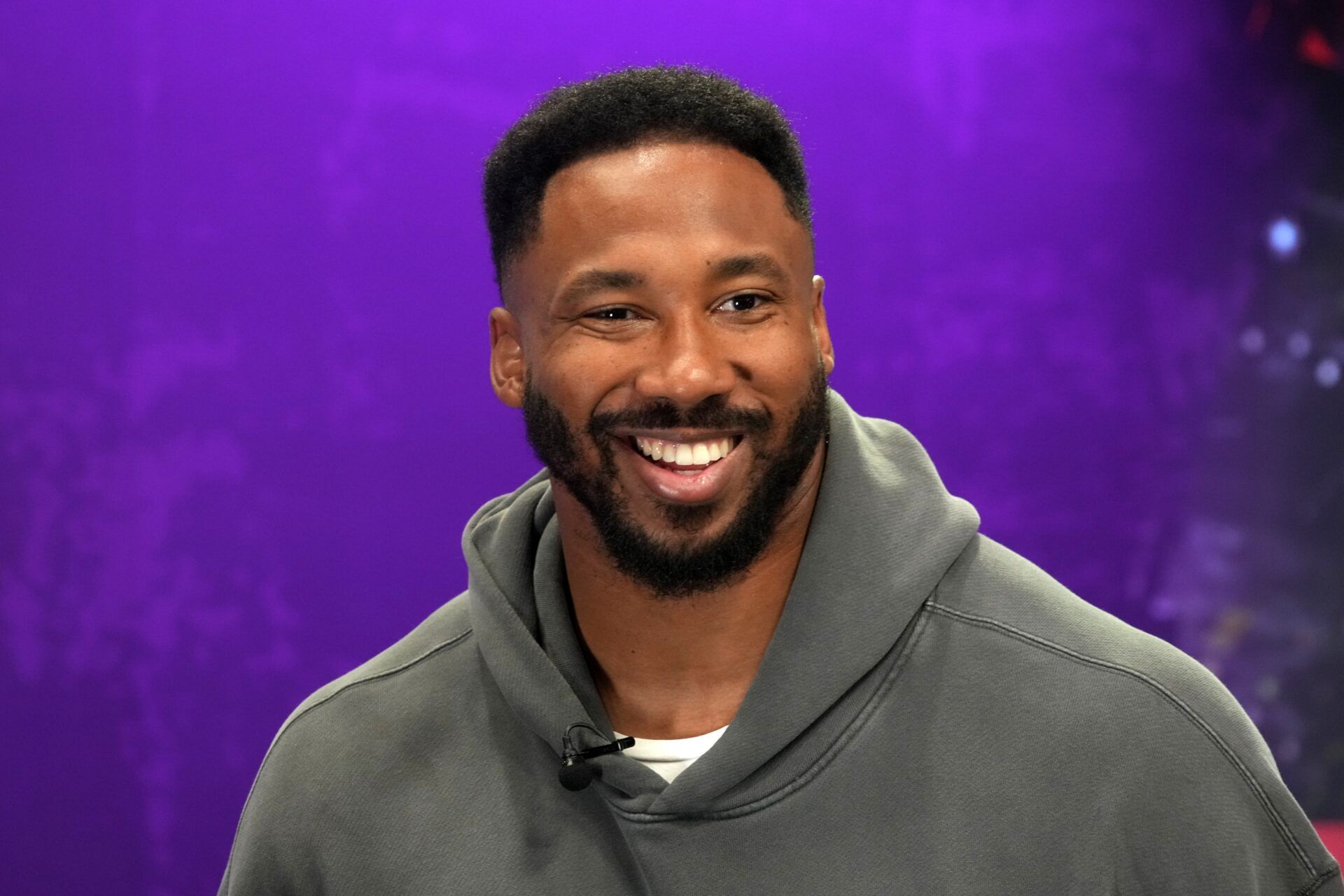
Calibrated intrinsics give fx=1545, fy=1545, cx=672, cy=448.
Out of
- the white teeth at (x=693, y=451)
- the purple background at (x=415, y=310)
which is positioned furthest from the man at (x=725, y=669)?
the purple background at (x=415, y=310)

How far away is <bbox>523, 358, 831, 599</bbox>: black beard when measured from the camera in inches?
57.1

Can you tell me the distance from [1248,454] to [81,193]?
1.82 m

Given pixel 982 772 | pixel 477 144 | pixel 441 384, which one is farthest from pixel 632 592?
pixel 477 144

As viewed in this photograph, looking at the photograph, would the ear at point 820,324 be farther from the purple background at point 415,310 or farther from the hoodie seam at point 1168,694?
the purple background at point 415,310

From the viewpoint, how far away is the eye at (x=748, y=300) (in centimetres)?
146

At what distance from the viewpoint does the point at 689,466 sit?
145 centimetres

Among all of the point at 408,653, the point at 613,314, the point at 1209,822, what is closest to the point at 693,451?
the point at 613,314

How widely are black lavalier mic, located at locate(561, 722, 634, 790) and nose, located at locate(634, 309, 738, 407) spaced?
33 centimetres

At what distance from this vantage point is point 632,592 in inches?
61.0

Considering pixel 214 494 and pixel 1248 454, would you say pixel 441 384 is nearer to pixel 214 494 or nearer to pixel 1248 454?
pixel 214 494

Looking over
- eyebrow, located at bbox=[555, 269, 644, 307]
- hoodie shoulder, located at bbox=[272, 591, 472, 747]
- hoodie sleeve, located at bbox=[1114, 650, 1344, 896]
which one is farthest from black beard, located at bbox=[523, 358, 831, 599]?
hoodie sleeve, located at bbox=[1114, 650, 1344, 896]

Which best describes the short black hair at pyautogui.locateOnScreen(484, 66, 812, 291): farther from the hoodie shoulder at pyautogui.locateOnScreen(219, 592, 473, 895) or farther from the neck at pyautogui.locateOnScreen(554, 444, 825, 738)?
the hoodie shoulder at pyautogui.locateOnScreen(219, 592, 473, 895)

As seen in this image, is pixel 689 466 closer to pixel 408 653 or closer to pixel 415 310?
pixel 408 653

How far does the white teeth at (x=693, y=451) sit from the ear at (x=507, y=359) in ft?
0.77
